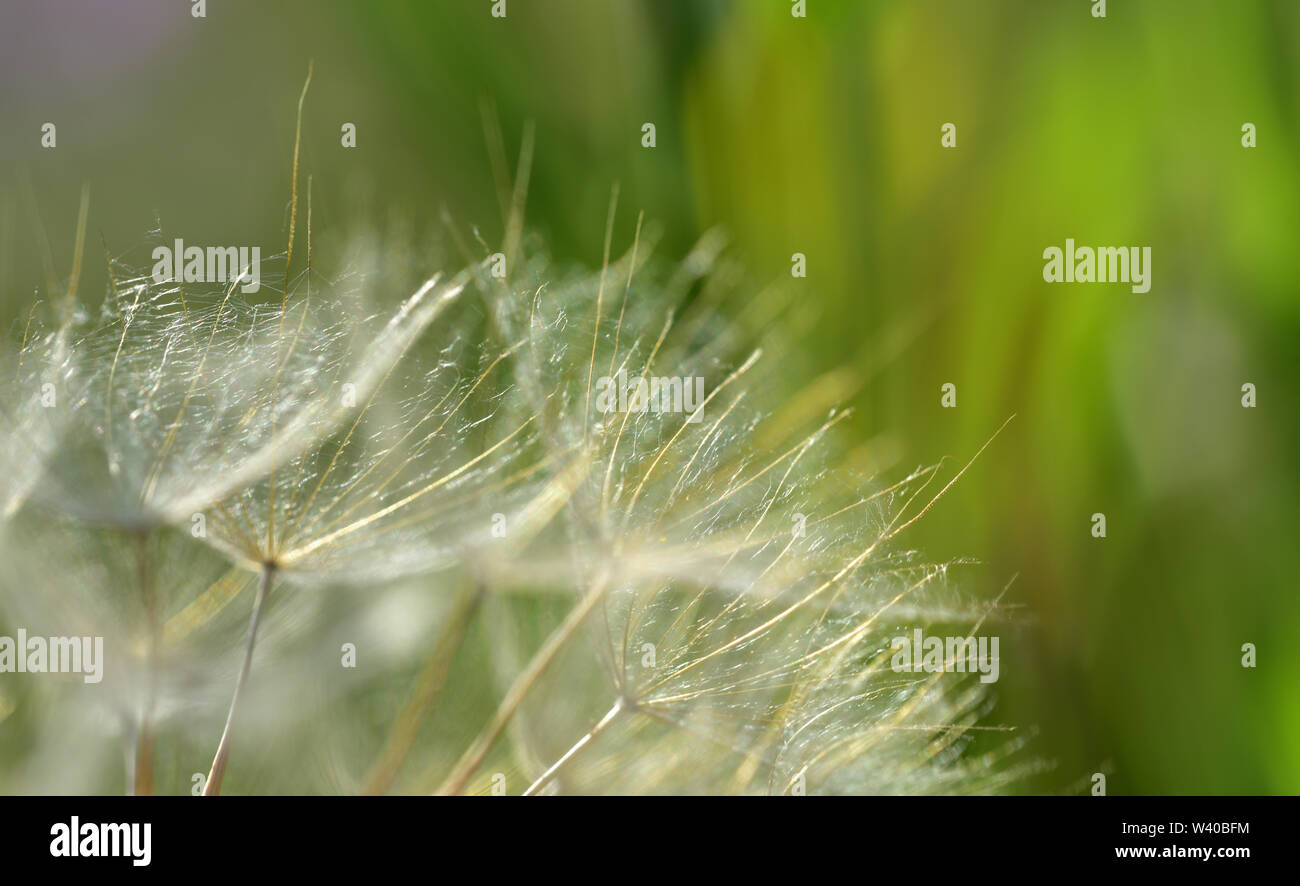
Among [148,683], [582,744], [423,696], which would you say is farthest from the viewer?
[423,696]

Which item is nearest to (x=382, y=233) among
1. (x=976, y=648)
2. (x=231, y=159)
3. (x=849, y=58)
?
(x=231, y=159)

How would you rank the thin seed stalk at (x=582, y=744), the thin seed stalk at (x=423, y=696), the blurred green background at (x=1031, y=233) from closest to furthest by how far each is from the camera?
the thin seed stalk at (x=582, y=744) < the thin seed stalk at (x=423, y=696) < the blurred green background at (x=1031, y=233)

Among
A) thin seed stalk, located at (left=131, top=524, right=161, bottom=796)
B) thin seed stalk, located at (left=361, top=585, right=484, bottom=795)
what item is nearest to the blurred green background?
thin seed stalk, located at (left=361, top=585, right=484, bottom=795)

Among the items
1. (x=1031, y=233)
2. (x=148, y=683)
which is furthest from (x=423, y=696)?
(x=1031, y=233)

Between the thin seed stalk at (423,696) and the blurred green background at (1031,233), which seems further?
the blurred green background at (1031,233)

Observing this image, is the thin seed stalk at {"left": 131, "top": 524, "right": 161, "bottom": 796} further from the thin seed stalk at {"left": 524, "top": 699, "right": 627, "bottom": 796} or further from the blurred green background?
the blurred green background

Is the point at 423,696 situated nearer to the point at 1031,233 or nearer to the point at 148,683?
the point at 148,683

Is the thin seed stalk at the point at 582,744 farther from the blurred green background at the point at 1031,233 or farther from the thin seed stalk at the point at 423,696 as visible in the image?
the blurred green background at the point at 1031,233

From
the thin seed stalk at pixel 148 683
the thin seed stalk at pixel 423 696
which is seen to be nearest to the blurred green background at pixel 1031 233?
the thin seed stalk at pixel 423 696
